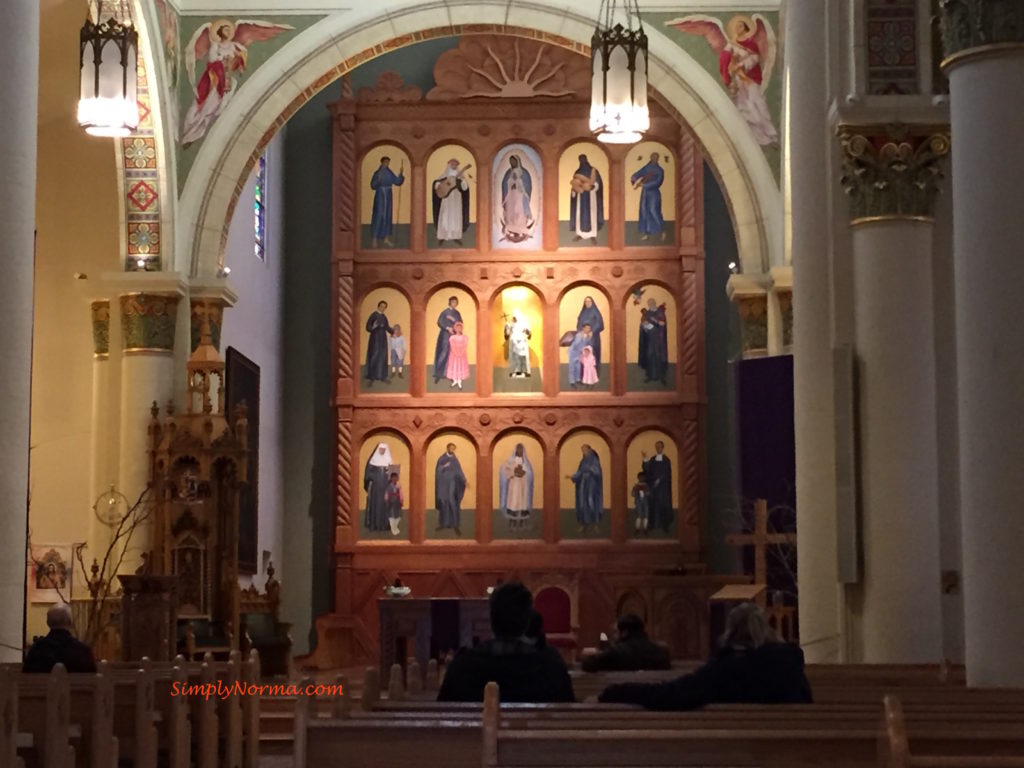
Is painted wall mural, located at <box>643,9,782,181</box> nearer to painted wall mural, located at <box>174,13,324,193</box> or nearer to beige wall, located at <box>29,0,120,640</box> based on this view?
painted wall mural, located at <box>174,13,324,193</box>

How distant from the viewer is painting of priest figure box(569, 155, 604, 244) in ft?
83.0

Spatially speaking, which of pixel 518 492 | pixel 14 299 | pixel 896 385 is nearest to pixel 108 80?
pixel 14 299

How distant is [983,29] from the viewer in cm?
867

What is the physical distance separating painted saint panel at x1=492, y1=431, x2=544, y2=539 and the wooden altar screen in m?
0.12

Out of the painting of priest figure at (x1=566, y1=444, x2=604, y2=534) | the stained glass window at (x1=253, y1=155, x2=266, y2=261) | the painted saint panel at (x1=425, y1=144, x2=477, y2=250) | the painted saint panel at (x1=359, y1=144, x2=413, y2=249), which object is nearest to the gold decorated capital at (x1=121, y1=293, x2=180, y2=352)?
the stained glass window at (x1=253, y1=155, x2=266, y2=261)

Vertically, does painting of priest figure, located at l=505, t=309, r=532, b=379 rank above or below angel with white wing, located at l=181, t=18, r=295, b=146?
below

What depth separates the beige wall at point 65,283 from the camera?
19312 mm

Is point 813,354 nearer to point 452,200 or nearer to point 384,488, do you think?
point 384,488

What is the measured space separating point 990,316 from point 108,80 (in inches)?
318

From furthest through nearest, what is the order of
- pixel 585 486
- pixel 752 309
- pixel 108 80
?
1. pixel 585 486
2. pixel 752 309
3. pixel 108 80

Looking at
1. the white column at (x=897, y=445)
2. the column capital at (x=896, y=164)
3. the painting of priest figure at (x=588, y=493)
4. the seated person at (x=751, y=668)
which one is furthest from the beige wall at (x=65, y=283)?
the seated person at (x=751, y=668)

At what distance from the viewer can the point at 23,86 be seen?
36.7 ft

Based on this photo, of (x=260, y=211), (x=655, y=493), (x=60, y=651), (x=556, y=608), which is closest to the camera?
(x=60, y=651)

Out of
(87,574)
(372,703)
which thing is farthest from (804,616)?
(87,574)
